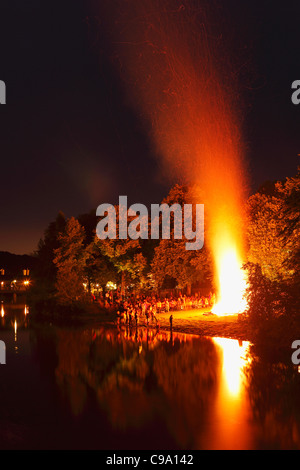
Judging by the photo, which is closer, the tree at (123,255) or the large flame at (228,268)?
the large flame at (228,268)

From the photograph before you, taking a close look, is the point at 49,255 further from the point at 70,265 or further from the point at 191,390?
the point at 191,390

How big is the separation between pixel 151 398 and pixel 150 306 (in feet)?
78.0

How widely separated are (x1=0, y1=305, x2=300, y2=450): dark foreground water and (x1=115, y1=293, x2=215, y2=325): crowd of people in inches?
476

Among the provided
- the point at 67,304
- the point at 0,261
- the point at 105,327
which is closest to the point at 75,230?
the point at 67,304

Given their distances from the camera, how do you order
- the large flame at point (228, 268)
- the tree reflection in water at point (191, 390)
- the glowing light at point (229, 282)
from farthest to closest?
the large flame at point (228, 268)
the glowing light at point (229, 282)
the tree reflection in water at point (191, 390)

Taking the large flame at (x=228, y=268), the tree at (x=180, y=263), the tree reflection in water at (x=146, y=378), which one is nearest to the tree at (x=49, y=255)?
the tree at (x=180, y=263)

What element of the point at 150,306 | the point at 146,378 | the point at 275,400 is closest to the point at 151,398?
the point at 146,378

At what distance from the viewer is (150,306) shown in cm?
3762

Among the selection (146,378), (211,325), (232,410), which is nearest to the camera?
(232,410)

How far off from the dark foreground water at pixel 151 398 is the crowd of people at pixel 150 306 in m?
12.1

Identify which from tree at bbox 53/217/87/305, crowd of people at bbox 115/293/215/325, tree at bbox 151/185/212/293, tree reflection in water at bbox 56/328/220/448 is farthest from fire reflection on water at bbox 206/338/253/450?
tree at bbox 151/185/212/293

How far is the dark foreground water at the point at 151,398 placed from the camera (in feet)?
34.4

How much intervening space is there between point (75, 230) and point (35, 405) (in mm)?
39532

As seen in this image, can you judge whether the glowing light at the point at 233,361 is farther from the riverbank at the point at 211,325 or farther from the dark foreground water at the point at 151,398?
the riverbank at the point at 211,325
